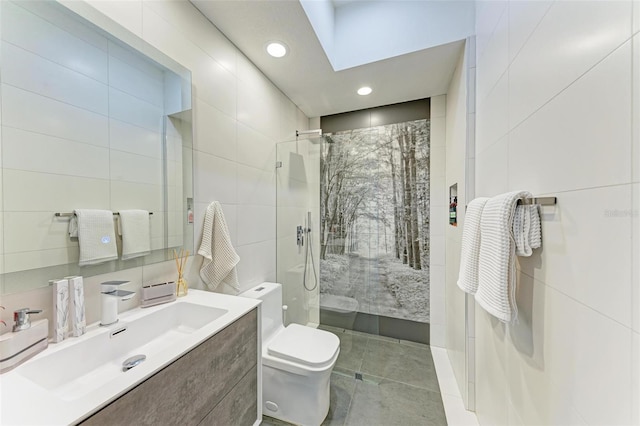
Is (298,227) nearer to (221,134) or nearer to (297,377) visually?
(221,134)

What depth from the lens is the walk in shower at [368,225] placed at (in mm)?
2328

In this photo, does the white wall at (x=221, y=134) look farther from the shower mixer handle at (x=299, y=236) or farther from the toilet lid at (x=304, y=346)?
the toilet lid at (x=304, y=346)

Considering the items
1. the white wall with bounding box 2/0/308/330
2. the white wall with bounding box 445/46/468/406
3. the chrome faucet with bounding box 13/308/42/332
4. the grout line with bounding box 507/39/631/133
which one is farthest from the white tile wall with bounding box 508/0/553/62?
the chrome faucet with bounding box 13/308/42/332

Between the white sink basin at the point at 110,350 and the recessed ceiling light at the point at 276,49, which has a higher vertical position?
the recessed ceiling light at the point at 276,49

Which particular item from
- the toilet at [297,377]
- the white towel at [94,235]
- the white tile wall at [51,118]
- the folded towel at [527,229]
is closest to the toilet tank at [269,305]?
the toilet at [297,377]

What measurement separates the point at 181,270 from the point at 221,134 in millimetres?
842

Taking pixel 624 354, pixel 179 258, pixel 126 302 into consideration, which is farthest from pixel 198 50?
pixel 624 354

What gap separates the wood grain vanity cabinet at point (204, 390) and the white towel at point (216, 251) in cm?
37

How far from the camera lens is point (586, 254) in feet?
1.97

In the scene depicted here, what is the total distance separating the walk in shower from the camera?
2.33m

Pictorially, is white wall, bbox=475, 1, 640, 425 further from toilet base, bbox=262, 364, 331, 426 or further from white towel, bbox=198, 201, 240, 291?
white towel, bbox=198, 201, 240, 291

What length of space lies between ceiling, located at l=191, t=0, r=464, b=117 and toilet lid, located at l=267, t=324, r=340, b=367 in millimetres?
1964

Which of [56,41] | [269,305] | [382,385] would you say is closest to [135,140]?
[56,41]

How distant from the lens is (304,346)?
1542mm
